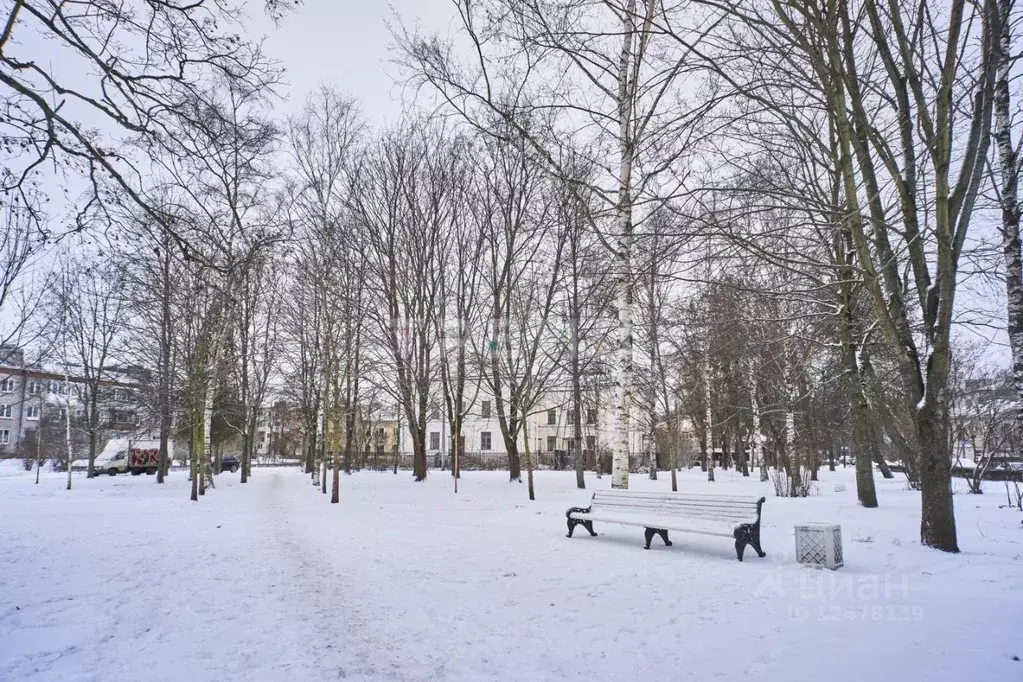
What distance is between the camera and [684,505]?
27.5 ft

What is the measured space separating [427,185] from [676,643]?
64.4 feet

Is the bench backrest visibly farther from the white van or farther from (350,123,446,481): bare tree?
the white van

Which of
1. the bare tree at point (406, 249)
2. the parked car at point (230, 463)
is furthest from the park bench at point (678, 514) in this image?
the parked car at point (230, 463)

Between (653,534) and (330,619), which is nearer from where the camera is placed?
(330,619)

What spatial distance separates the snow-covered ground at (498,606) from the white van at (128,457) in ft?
87.4

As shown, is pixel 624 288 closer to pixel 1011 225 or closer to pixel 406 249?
pixel 1011 225

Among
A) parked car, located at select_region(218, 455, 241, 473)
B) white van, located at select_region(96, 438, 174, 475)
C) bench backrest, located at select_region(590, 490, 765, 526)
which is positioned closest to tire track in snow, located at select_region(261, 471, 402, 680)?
bench backrest, located at select_region(590, 490, 765, 526)

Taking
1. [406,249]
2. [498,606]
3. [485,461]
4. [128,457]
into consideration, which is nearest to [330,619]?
[498,606]

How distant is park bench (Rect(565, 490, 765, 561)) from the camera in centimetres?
730

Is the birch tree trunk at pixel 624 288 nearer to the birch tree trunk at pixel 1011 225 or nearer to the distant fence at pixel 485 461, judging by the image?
the birch tree trunk at pixel 1011 225

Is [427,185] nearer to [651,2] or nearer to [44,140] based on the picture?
[651,2]

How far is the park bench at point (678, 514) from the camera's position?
7.30 meters

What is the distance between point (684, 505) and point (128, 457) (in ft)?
115

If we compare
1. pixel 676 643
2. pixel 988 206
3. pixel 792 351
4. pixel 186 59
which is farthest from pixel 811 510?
pixel 186 59
